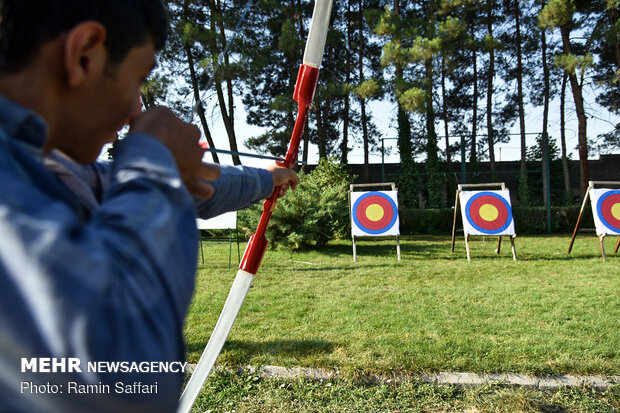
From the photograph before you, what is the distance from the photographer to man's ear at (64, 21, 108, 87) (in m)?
0.35

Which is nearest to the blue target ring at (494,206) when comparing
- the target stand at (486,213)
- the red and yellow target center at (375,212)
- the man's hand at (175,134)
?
the target stand at (486,213)

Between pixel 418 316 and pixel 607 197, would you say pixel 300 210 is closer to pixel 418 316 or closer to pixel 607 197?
pixel 418 316

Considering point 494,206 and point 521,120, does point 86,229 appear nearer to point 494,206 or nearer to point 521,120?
point 494,206

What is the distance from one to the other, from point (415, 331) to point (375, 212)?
342cm

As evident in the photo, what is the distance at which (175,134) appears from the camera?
394 millimetres

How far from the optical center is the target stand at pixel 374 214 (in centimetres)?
561

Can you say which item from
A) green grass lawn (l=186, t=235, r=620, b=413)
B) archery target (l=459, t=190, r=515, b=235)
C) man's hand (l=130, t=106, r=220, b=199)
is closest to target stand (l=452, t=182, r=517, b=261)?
archery target (l=459, t=190, r=515, b=235)

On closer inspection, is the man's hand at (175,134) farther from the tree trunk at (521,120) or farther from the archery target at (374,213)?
the tree trunk at (521,120)

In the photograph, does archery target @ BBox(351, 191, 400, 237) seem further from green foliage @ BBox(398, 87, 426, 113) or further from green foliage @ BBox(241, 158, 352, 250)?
green foliage @ BBox(398, 87, 426, 113)

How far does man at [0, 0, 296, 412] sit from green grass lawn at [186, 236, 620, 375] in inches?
67.7

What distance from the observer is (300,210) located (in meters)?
5.80

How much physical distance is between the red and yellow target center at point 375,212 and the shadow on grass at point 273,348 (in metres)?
3.60

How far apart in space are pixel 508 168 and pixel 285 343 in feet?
44.8

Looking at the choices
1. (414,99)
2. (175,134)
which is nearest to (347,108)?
(414,99)
